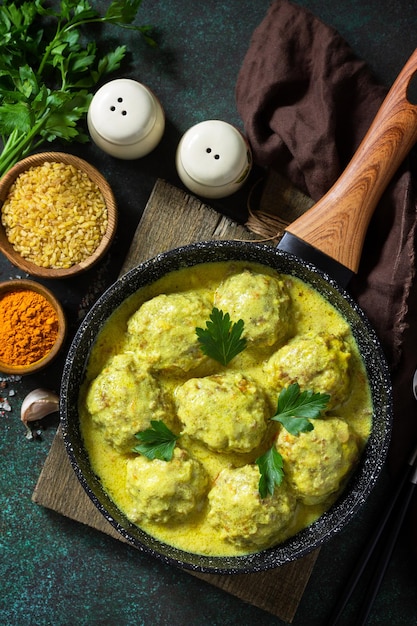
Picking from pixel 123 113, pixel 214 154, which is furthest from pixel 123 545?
pixel 123 113

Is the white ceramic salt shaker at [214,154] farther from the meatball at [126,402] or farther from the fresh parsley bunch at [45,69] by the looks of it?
the meatball at [126,402]

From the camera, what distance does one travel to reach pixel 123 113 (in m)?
3.40

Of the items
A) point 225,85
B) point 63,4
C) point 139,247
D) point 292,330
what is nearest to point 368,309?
point 292,330

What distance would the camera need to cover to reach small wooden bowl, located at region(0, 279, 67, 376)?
3.43 meters

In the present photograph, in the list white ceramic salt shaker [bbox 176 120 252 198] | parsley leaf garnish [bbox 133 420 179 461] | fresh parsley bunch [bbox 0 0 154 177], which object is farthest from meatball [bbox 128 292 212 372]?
fresh parsley bunch [bbox 0 0 154 177]

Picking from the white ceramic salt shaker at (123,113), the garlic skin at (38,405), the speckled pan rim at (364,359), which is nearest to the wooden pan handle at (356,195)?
the speckled pan rim at (364,359)

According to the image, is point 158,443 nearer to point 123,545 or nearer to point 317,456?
point 317,456

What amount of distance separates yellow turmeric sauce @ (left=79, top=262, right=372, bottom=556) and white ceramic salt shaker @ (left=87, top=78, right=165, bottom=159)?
0.72 metres

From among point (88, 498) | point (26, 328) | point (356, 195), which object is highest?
point (356, 195)

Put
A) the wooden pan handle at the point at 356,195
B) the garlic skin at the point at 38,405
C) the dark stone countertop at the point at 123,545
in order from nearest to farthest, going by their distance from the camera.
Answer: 1. the wooden pan handle at the point at 356,195
2. the garlic skin at the point at 38,405
3. the dark stone countertop at the point at 123,545

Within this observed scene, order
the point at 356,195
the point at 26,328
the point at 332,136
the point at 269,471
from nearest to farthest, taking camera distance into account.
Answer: the point at 269,471 → the point at 356,195 → the point at 332,136 → the point at 26,328

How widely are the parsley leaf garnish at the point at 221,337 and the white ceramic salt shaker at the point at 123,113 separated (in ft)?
3.43

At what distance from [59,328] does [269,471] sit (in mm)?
1263

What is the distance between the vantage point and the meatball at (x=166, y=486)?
9.72 ft
